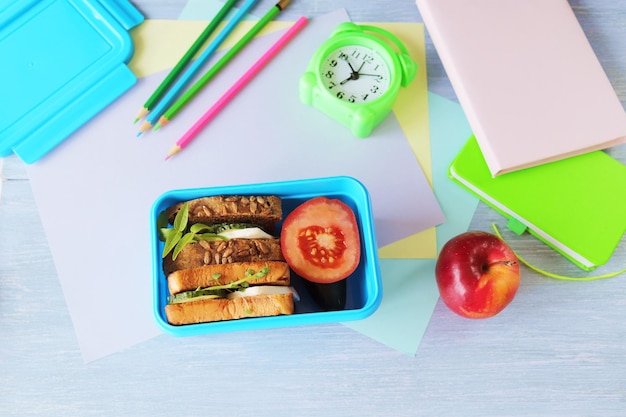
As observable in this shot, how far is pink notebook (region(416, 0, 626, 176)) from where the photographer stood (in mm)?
825

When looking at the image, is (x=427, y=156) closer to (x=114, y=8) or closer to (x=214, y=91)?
(x=214, y=91)

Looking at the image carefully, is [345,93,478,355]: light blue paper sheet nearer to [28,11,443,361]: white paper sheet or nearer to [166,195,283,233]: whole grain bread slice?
[28,11,443,361]: white paper sheet

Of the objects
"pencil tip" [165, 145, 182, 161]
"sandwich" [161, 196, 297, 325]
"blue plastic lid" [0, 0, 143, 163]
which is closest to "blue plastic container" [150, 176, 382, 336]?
"sandwich" [161, 196, 297, 325]

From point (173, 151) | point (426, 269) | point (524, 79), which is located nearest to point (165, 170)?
point (173, 151)

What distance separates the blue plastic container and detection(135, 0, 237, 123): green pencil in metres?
0.19

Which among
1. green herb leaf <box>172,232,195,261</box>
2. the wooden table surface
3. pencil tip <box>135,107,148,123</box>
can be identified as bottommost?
the wooden table surface

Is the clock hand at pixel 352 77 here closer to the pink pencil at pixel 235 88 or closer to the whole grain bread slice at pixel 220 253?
the pink pencil at pixel 235 88

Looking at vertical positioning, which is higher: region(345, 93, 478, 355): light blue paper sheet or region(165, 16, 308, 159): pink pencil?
region(165, 16, 308, 159): pink pencil

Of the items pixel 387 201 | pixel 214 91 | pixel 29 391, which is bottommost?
pixel 29 391

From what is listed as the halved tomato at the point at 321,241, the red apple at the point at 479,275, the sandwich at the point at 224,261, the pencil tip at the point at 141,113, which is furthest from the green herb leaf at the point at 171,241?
the red apple at the point at 479,275

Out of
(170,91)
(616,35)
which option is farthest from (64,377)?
(616,35)

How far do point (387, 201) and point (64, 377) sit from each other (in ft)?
1.63

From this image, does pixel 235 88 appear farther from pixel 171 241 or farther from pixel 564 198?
pixel 564 198

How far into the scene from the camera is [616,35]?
3.05 feet
